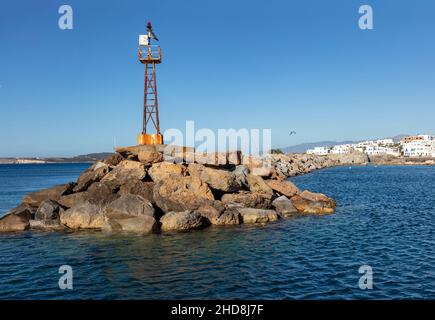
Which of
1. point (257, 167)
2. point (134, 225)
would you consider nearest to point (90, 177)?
point (134, 225)

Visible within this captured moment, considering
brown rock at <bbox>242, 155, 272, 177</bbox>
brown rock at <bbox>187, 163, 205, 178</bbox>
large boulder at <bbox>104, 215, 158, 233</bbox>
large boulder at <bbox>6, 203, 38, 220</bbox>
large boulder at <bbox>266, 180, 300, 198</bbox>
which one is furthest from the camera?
brown rock at <bbox>242, 155, 272, 177</bbox>

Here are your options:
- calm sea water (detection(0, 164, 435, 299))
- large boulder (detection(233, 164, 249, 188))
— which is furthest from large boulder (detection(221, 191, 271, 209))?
calm sea water (detection(0, 164, 435, 299))

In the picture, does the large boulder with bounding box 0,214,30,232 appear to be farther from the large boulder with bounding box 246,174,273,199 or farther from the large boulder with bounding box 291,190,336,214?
the large boulder with bounding box 291,190,336,214

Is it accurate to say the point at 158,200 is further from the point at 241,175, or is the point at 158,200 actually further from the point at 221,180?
the point at 241,175

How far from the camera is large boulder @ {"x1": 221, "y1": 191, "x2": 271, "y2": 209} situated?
3039 cm

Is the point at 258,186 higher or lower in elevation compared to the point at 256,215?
higher

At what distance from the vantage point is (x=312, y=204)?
33.6 meters

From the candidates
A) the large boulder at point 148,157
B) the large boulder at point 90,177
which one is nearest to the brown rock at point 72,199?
the large boulder at point 90,177

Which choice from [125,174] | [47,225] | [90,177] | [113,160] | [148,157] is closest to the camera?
[47,225]

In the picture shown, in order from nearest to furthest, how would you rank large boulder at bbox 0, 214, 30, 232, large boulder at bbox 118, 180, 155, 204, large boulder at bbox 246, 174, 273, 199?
large boulder at bbox 0, 214, 30, 232
large boulder at bbox 118, 180, 155, 204
large boulder at bbox 246, 174, 273, 199

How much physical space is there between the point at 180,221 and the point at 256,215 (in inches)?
239

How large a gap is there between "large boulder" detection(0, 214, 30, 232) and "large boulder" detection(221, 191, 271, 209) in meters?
14.8
